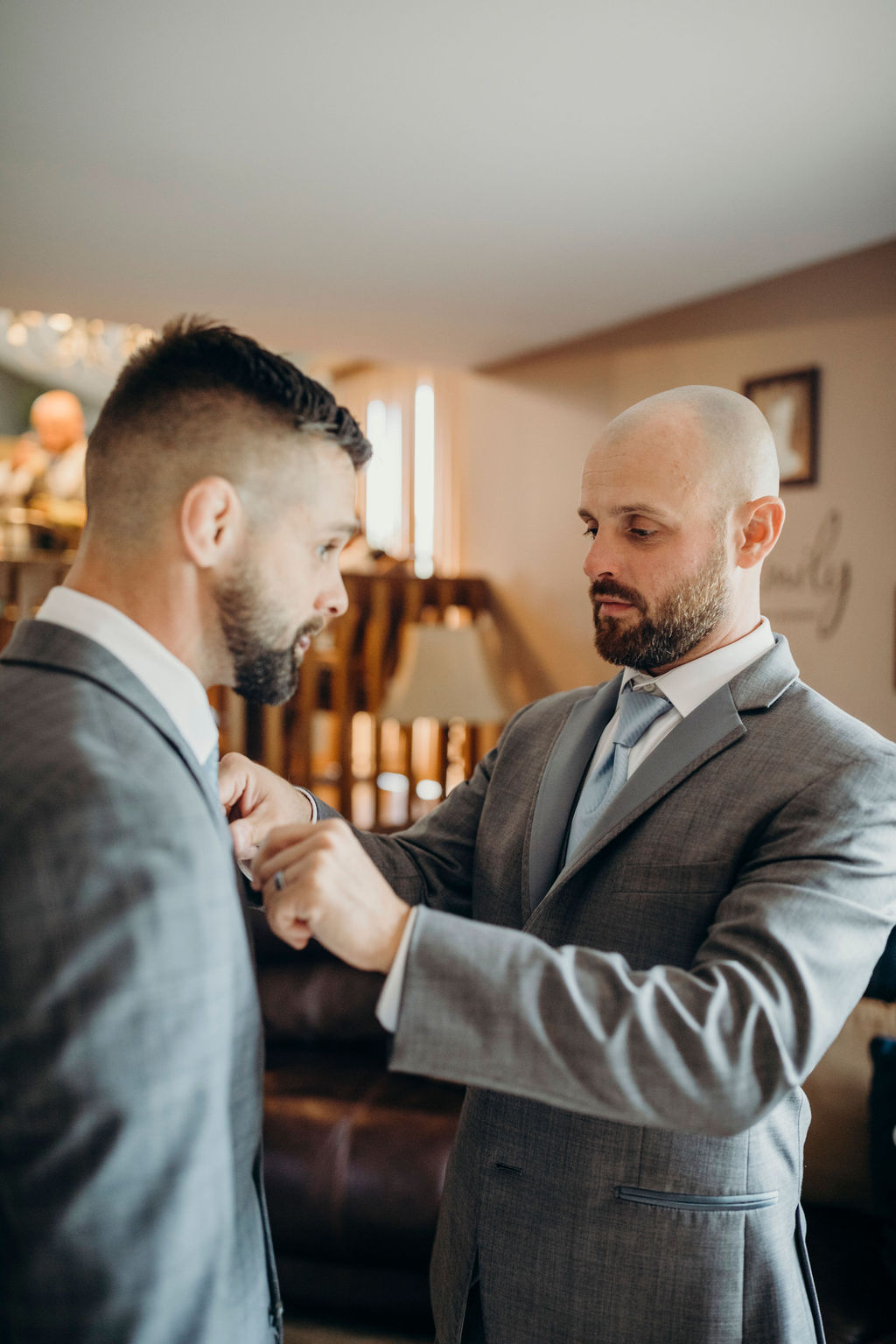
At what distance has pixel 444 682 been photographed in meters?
4.81

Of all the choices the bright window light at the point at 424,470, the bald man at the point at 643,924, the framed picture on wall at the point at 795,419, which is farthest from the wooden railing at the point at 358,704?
the bald man at the point at 643,924

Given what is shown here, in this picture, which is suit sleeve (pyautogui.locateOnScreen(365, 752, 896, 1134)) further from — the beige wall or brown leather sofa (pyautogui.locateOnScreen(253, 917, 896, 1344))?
the beige wall

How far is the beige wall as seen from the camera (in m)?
3.49

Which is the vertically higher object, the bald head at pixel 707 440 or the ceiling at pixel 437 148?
the ceiling at pixel 437 148

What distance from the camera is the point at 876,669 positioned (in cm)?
353

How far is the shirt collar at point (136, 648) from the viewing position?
898 mm

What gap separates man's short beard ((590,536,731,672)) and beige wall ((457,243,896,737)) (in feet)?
8.02

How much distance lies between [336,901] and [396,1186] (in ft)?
6.31

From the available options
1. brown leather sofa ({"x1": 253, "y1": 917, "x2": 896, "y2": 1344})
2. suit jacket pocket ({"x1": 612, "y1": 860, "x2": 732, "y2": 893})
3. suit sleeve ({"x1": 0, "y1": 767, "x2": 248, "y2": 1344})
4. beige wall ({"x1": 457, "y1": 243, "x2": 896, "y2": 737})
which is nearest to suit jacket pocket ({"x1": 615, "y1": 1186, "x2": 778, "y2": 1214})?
suit jacket pocket ({"x1": 612, "y1": 860, "x2": 732, "y2": 893})

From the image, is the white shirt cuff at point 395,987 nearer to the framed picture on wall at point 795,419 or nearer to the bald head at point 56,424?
the framed picture on wall at point 795,419

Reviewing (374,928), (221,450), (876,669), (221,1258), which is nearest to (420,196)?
(876,669)

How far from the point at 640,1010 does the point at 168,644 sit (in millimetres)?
554

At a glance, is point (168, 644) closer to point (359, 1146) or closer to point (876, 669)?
point (359, 1146)

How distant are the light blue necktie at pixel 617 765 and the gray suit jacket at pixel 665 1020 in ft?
0.08
